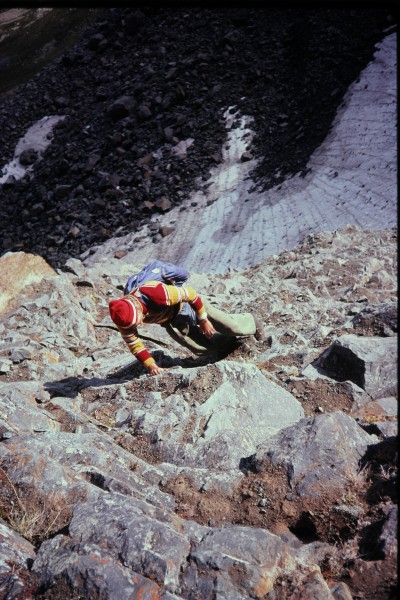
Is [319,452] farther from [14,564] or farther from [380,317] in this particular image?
[380,317]

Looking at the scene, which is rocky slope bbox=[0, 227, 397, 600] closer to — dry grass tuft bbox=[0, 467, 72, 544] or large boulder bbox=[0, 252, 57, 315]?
dry grass tuft bbox=[0, 467, 72, 544]

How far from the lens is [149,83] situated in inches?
850

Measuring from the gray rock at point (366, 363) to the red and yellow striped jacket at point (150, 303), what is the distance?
1.79m

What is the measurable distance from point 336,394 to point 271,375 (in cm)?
92

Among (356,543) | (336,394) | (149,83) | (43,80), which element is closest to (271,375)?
(336,394)

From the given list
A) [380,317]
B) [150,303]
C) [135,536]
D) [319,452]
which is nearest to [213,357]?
[150,303]

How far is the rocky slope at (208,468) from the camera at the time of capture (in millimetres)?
2711

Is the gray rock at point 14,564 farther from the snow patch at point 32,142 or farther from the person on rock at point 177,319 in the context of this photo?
the snow patch at point 32,142

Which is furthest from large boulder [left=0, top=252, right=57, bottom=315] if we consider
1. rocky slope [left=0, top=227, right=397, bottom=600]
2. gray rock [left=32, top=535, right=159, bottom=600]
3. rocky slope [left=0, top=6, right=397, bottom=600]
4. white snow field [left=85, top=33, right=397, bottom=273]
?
gray rock [left=32, top=535, right=159, bottom=600]

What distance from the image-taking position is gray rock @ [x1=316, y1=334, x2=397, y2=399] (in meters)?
5.02

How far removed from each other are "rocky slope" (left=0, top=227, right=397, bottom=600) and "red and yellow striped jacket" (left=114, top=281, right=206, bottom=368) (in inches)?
15.5

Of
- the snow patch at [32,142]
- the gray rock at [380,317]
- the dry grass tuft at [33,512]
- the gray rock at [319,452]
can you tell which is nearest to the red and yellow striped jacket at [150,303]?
the gray rock at [380,317]

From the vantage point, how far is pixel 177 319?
22.6ft

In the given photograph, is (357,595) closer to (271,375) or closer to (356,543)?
(356,543)
